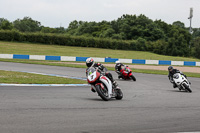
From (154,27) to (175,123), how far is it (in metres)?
88.2

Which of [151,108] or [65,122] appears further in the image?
[151,108]

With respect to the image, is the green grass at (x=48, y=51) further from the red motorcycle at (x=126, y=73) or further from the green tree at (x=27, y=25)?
the green tree at (x=27, y=25)

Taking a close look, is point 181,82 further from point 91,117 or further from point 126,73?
point 91,117

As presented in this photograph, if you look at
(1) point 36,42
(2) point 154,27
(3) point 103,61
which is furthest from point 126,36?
(3) point 103,61

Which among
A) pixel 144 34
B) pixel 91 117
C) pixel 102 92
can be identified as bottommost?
pixel 91 117

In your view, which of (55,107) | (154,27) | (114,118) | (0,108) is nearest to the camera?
(114,118)

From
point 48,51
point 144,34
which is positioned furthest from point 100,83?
point 144,34

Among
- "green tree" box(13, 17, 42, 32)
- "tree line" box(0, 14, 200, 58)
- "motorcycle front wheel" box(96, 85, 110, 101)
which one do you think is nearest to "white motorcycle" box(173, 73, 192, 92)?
"motorcycle front wheel" box(96, 85, 110, 101)

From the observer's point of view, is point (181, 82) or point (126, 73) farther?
point (126, 73)

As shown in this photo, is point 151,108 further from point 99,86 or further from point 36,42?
point 36,42

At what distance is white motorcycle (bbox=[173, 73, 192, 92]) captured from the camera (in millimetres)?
13116

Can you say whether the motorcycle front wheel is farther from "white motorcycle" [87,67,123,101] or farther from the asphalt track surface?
the asphalt track surface

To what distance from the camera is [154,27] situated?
303 feet

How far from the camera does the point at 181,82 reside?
521 inches
